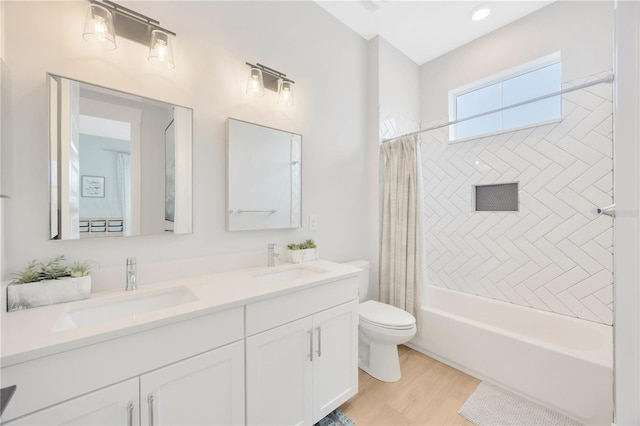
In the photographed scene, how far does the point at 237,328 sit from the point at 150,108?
1249 millimetres

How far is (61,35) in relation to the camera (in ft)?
3.77

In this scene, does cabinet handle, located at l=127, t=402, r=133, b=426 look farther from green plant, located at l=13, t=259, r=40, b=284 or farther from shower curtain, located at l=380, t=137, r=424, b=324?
shower curtain, located at l=380, t=137, r=424, b=324

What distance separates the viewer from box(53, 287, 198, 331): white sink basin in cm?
102

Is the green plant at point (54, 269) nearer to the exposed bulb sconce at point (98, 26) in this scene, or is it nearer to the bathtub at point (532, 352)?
the exposed bulb sconce at point (98, 26)

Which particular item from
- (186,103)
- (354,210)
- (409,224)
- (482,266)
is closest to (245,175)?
(186,103)

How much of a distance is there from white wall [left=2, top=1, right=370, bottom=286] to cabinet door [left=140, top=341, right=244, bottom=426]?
0.62m

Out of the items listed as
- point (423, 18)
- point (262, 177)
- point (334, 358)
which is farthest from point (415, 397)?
point (423, 18)

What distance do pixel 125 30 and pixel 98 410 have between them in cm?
168

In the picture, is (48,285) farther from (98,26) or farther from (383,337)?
(383,337)

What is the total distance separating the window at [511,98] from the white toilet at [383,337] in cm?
205

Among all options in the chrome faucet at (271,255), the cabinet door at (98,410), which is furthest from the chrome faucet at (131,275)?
the chrome faucet at (271,255)

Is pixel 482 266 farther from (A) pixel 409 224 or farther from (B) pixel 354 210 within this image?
(B) pixel 354 210

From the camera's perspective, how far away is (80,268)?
112 cm

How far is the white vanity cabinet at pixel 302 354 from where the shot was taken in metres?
1.17
